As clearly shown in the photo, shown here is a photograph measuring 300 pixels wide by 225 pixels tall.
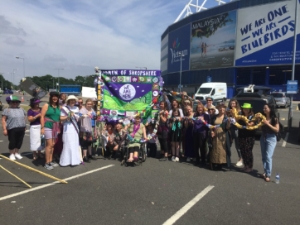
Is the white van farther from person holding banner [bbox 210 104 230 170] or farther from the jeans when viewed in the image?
the jeans

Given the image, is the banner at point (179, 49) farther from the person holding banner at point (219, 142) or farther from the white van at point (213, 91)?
the person holding banner at point (219, 142)

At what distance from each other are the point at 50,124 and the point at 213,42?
48934mm

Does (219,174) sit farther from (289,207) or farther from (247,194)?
(289,207)

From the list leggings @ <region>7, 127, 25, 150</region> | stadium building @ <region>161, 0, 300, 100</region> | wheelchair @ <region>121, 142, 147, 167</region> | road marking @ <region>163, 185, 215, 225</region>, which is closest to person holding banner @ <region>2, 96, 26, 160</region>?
leggings @ <region>7, 127, 25, 150</region>

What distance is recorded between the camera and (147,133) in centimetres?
779

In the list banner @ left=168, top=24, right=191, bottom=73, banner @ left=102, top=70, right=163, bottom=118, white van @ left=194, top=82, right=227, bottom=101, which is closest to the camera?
banner @ left=102, top=70, right=163, bottom=118

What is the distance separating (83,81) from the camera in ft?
310

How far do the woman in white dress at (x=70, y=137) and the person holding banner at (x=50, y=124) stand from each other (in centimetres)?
18

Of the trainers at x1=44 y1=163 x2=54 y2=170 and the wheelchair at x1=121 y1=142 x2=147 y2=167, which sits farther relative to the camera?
the wheelchair at x1=121 y1=142 x2=147 y2=167

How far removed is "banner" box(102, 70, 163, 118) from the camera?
7871mm

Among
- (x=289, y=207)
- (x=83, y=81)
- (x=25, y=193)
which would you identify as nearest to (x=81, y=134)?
(x=25, y=193)

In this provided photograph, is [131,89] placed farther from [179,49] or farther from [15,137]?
[179,49]

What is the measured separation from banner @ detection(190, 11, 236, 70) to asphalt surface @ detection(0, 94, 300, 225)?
1738 inches

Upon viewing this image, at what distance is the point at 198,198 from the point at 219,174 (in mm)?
1618
